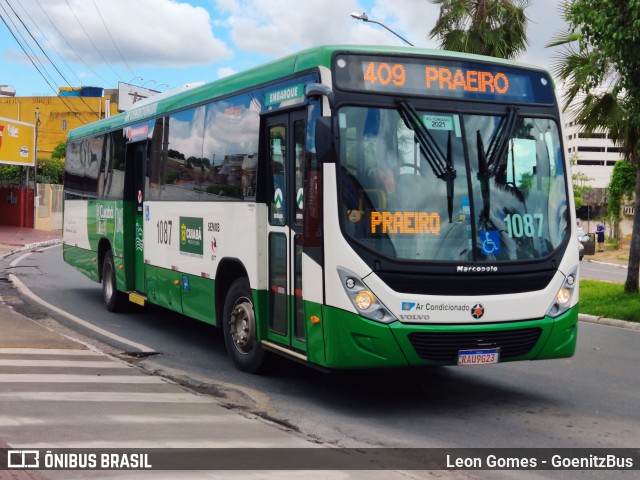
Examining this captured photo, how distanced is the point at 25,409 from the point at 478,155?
4.60 meters

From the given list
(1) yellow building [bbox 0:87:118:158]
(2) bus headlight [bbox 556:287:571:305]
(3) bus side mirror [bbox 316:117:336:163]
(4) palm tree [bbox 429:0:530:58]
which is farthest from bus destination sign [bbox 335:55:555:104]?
(1) yellow building [bbox 0:87:118:158]

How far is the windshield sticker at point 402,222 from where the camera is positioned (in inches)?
305

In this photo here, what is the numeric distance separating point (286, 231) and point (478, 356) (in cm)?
227

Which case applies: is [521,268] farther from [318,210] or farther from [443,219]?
[318,210]

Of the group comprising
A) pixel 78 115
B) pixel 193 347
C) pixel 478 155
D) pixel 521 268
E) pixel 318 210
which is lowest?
pixel 193 347

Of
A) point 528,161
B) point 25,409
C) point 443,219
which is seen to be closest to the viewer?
point 25,409

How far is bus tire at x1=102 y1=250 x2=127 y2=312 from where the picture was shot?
1486 centimetres

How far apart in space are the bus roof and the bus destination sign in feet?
0.25

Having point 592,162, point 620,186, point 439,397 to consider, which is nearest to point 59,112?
point 620,186

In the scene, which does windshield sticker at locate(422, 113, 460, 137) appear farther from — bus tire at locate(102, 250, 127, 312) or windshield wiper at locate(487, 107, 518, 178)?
bus tire at locate(102, 250, 127, 312)

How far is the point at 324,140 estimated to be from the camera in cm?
764

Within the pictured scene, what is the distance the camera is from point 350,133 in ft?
25.7

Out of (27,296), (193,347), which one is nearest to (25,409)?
(193,347)

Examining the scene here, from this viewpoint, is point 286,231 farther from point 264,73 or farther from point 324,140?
point 264,73
